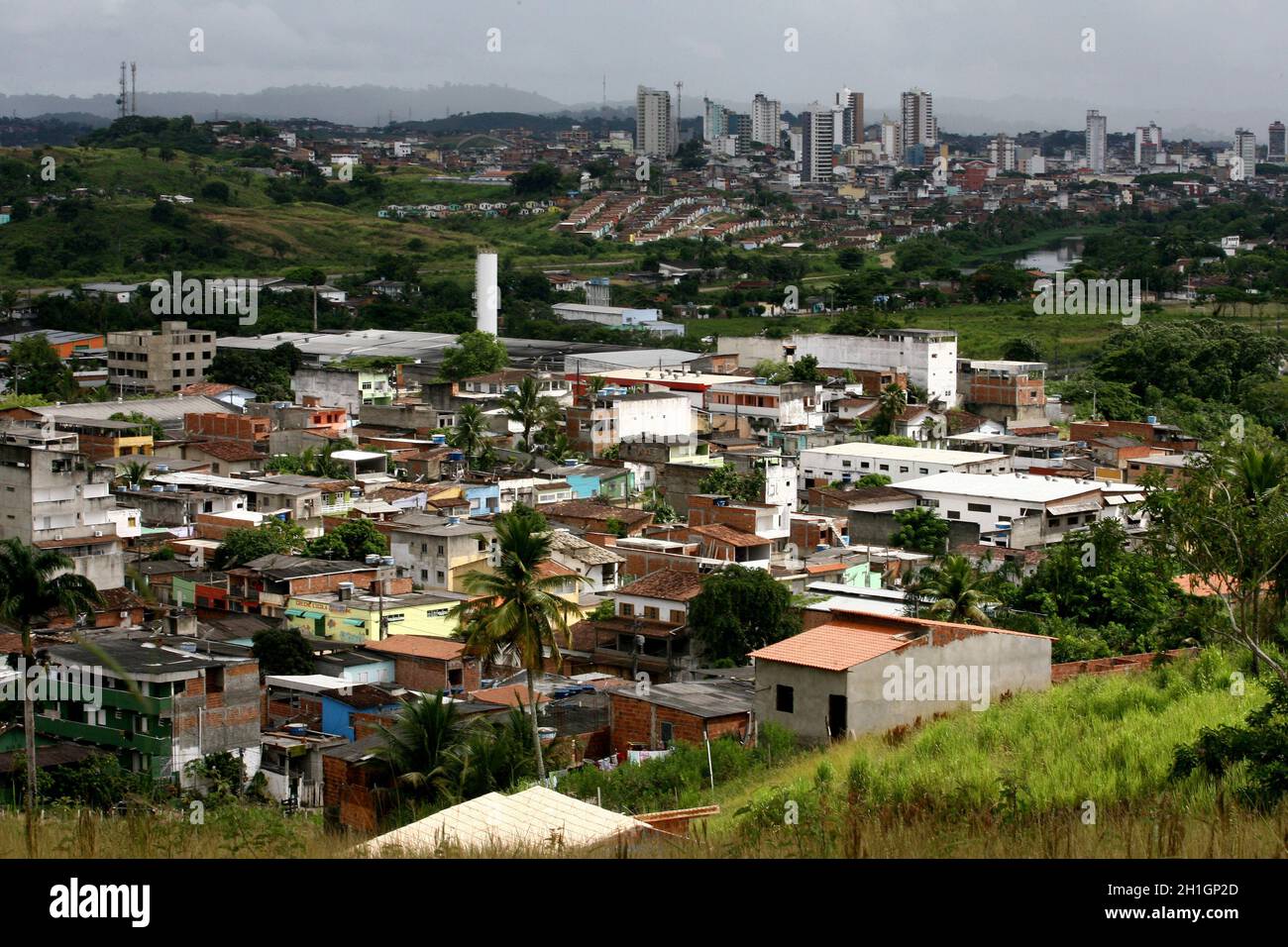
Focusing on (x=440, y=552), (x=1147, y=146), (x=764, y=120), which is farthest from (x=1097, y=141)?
(x=440, y=552)

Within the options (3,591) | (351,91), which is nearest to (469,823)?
(3,591)

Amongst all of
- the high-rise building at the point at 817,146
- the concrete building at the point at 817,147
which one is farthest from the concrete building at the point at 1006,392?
the high-rise building at the point at 817,146

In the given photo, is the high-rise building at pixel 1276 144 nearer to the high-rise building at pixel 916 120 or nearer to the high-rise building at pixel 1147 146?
the high-rise building at pixel 1147 146

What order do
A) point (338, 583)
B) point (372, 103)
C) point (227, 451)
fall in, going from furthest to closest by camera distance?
point (372, 103) → point (227, 451) → point (338, 583)

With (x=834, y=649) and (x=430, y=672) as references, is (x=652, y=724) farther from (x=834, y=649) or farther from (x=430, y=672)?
(x=430, y=672)

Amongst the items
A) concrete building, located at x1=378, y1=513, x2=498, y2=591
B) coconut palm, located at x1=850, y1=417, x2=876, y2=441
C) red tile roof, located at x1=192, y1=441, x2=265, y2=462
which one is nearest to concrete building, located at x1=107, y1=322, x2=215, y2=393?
red tile roof, located at x1=192, y1=441, x2=265, y2=462

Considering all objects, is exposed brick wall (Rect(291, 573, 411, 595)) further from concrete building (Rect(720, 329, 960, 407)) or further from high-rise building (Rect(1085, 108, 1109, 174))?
high-rise building (Rect(1085, 108, 1109, 174))

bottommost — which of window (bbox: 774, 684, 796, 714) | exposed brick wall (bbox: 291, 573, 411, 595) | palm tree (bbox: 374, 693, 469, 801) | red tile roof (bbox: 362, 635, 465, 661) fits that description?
red tile roof (bbox: 362, 635, 465, 661)
